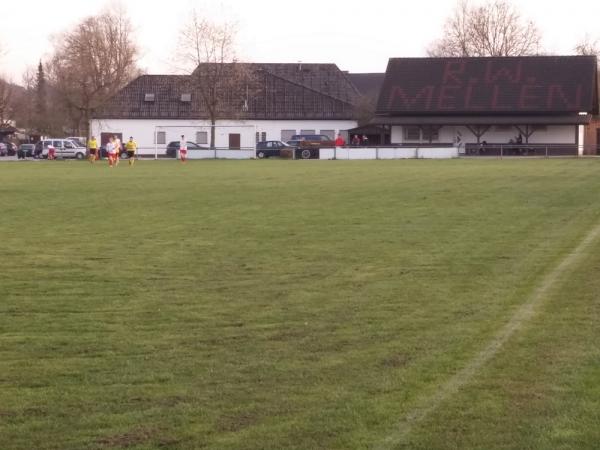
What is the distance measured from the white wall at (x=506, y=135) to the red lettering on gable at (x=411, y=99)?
1714 millimetres

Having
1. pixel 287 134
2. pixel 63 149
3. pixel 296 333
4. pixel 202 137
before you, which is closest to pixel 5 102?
pixel 202 137

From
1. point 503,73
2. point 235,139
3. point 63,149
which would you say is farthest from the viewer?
point 235,139

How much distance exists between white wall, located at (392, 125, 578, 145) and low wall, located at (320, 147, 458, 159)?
39.3 feet

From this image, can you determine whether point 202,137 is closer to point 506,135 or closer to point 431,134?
point 431,134

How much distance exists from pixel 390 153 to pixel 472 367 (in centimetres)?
5707

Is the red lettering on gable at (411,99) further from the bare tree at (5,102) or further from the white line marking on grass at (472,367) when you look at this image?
the white line marking on grass at (472,367)

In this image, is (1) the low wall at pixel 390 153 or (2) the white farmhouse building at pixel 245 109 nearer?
(1) the low wall at pixel 390 153

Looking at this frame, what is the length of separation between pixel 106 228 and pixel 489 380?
12.1 m

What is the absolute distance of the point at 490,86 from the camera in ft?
257

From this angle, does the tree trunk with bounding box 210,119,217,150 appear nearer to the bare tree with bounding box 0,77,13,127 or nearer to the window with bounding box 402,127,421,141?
the window with bounding box 402,127,421,141

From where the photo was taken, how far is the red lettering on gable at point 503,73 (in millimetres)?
78750

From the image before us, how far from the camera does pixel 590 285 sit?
12.1 metres

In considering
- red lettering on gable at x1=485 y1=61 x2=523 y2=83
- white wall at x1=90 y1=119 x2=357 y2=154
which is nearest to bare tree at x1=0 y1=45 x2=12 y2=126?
white wall at x1=90 y1=119 x2=357 y2=154

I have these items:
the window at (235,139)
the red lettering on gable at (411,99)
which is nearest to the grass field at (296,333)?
the red lettering on gable at (411,99)
